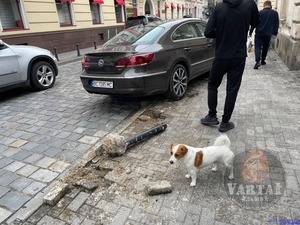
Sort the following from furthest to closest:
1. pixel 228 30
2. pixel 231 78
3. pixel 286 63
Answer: pixel 286 63 → pixel 231 78 → pixel 228 30

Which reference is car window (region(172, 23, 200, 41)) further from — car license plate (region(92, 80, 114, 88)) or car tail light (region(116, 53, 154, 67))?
car license plate (region(92, 80, 114, 88))

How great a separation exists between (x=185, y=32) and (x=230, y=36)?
2306 millimetres

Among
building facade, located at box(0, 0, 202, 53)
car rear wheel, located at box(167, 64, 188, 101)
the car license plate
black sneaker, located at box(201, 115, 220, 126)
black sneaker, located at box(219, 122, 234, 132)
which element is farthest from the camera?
building facade, located at box(0, 0, 202, 53)

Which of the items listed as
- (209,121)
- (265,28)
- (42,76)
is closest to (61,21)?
(42,76)

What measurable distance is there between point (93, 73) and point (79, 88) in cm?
211

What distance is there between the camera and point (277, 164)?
3.06 metres

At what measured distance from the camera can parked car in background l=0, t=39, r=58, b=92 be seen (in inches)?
234

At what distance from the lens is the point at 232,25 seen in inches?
140

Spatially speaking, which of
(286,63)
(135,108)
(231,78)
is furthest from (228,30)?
(286,63)

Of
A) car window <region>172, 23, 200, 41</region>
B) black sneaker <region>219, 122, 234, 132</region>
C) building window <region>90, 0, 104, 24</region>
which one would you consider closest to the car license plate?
car window <region>172, 23, 200, 41</region>

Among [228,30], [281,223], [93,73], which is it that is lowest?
[281,223]

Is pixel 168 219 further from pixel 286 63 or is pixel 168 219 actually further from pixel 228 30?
pixel 286 63

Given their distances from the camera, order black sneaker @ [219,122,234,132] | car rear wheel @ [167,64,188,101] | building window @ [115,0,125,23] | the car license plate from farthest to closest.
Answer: building window @ [115,0,125,23], car rear wheel @ [167,64,188,101], the car license plate, black sneaker @ [219,122,234,132]

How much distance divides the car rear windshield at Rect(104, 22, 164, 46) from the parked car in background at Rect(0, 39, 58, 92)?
241 centimetres
